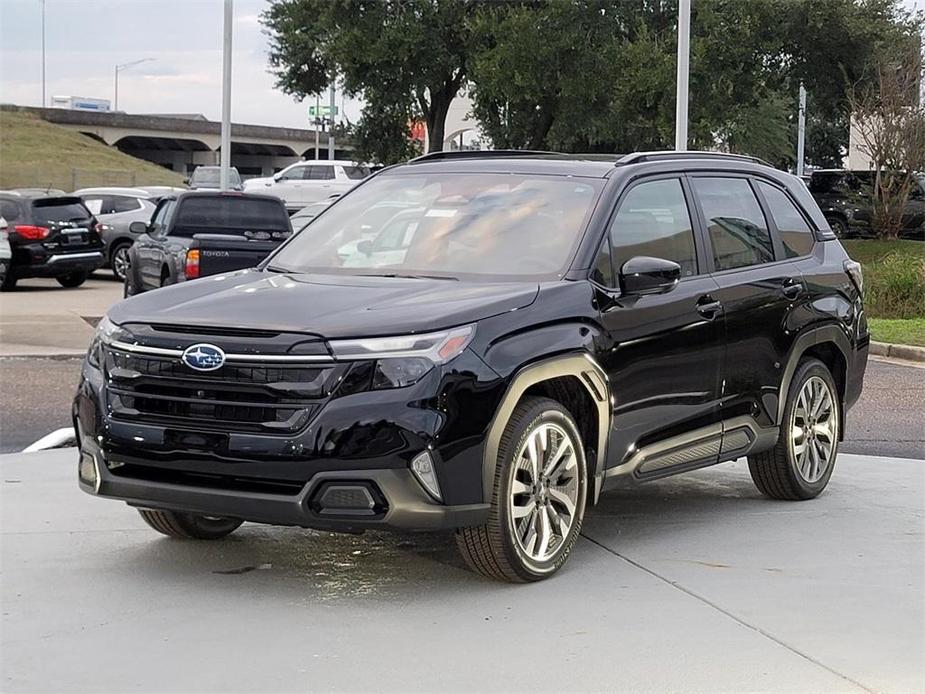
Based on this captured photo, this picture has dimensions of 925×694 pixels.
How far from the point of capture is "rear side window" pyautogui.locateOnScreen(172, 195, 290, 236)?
63.5 feet

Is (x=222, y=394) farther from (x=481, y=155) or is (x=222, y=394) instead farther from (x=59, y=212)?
(x=59, y=212)

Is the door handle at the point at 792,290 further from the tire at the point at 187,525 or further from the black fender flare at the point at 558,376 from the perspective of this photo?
the tire at the point at 187,525

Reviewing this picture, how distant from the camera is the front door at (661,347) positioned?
21.3ft

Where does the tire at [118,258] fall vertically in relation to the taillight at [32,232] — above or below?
below

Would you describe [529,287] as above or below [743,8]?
below

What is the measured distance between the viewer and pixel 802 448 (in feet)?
26.0

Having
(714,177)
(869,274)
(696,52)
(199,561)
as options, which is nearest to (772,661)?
(199,561)

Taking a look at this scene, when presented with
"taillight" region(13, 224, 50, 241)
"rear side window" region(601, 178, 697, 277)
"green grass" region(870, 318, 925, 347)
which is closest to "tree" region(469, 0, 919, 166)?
"taillight" region(13, 224, 50, 241)

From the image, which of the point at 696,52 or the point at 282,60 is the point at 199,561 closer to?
the point at 696,52

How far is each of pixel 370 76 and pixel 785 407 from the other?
1295 inches

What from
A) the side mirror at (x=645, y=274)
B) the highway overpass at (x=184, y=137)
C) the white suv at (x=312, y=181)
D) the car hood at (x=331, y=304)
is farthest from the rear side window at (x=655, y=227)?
the highway overpass at (x=184, y=137)

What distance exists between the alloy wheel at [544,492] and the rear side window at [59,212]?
70.9 feet

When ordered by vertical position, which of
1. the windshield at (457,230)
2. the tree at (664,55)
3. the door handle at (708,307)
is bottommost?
the door handle at (708,307)

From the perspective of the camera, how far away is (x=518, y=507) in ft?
19.4
